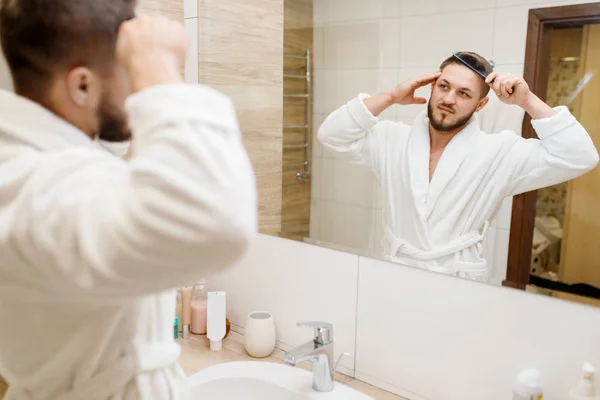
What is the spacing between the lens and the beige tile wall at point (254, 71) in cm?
151

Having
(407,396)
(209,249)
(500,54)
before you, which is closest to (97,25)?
(209,249)

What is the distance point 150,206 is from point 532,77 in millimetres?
846

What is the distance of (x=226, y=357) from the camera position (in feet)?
4.66

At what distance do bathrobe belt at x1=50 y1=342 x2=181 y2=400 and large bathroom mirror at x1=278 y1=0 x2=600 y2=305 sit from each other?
71cm

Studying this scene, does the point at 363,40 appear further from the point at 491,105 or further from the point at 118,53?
the point at 118,53

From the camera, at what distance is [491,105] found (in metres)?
1.10

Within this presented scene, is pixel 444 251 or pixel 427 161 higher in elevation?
pixel 427 161

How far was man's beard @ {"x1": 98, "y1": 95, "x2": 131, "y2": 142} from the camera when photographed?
0.60 meters

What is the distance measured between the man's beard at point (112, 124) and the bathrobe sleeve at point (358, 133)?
0.72m

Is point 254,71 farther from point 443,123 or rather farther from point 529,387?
point 529,387

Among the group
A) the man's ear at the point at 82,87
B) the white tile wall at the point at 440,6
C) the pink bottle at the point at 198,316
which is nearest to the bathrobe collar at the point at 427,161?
the white tile wall at the point at 440,6

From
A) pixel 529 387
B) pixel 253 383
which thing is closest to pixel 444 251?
pixel 529 387

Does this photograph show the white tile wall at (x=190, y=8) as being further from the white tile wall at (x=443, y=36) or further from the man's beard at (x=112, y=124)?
the man's beard at (x=112, y=124)

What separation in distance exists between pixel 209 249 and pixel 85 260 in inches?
4.1
